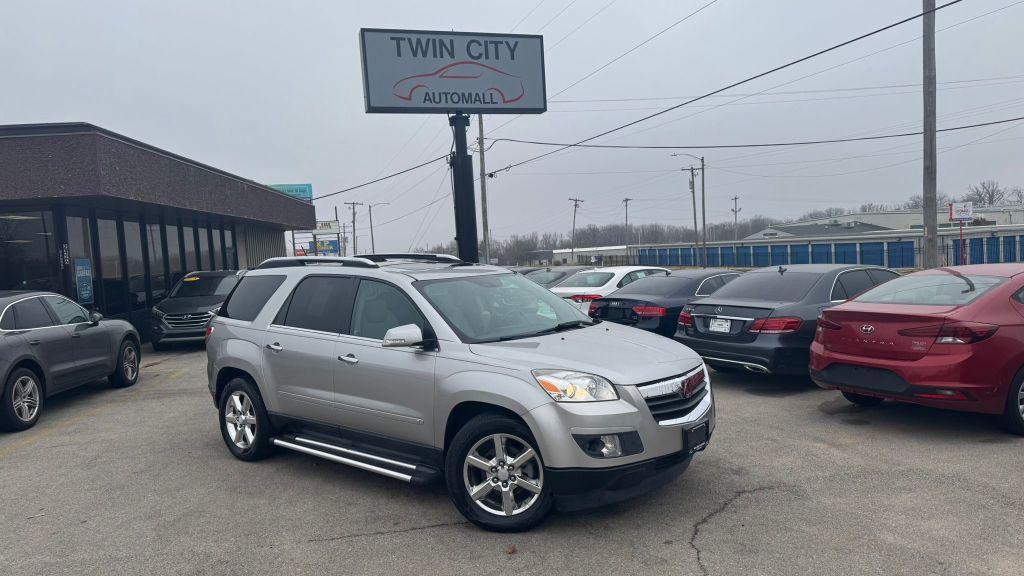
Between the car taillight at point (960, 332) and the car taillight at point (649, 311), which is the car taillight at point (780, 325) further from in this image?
the car taillight at point (649, 311)

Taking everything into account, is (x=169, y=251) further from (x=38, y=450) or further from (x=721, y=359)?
(x=721, y=359)

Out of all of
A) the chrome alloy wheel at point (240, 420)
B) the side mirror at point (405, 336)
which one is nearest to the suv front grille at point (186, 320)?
the chrome alloy wheel at point (240, 420)

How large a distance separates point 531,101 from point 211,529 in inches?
549

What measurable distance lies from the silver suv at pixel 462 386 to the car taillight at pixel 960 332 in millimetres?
2457

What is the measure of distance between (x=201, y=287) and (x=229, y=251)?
38.4 ft

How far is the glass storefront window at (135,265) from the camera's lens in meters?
17.7

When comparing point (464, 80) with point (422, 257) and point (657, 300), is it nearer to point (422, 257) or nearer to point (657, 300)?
point (657, 300)

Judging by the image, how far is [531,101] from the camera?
1694 centimetres

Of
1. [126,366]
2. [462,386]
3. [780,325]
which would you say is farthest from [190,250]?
[462,386]

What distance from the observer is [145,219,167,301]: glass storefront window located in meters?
19.1

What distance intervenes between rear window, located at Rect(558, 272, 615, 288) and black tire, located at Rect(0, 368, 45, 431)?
9546mm

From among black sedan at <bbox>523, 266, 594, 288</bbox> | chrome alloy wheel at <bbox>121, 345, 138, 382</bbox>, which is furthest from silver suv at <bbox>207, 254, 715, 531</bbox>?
black sedan at <bbox>523, 266, 594, 288</bbox>

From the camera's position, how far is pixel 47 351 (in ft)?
27.8

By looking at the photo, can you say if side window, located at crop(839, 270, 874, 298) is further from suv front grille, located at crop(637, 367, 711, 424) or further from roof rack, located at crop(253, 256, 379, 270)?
roof rack, located at crop(253, 256, 379, 270)
